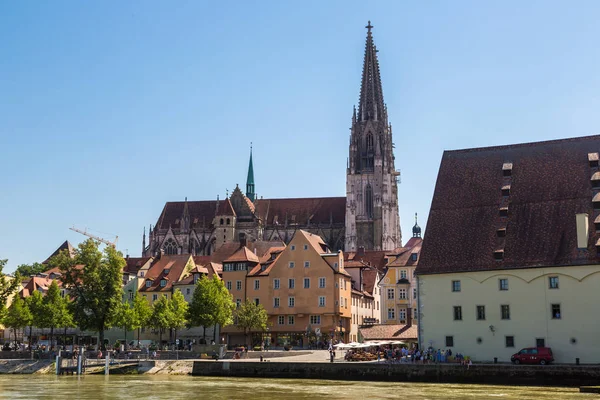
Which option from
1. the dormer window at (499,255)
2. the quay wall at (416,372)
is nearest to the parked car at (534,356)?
the quay wall at (416,372)

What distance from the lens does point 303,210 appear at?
17100cm

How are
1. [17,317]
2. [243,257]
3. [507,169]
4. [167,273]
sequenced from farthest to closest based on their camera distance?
[167,273] < [243,257] < [17,317] < [507,169]

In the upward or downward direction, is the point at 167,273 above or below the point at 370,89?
below

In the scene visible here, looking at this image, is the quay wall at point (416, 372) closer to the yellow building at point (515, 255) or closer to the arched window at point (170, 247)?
the yellow building at point (515, 255)

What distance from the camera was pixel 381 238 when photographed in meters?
154

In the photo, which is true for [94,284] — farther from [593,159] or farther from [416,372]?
[593,159]

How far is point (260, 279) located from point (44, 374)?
26.4 metres

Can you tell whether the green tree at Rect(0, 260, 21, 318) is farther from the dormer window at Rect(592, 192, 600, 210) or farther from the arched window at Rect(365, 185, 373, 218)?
the arched window at Rect(365, 185, 373, 218)

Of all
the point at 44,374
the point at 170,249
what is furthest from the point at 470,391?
the point at 170,249

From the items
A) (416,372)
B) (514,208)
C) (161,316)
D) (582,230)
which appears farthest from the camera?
(161,316)

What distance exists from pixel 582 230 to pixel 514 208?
21.6 feet

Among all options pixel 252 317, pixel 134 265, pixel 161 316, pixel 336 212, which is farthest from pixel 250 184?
pixel 252 317

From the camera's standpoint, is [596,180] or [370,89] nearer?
[596,180]

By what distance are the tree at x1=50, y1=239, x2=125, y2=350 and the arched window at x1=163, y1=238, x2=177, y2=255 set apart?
83.5 m
